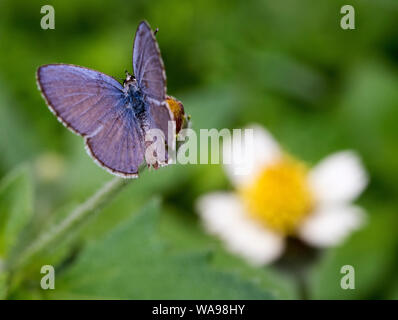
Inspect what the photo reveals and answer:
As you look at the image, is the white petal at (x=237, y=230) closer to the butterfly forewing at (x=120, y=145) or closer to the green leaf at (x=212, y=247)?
the green leaf at (x=212, y=247)

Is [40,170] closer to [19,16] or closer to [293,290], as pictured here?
[19,16]

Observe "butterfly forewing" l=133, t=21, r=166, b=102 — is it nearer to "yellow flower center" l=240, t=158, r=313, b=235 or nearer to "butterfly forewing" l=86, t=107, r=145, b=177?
"butterfly forewing" l=86, t=107, r=145, b=177

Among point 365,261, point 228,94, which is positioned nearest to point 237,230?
point 365,261

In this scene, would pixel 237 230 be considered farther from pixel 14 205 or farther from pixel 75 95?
pixel 75 95

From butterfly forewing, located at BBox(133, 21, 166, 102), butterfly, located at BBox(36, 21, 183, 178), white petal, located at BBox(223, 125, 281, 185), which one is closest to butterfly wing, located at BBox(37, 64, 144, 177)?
butterfly, located at BBox(36, 21, 183, 178)

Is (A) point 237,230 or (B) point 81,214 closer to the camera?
(B) point 81,214

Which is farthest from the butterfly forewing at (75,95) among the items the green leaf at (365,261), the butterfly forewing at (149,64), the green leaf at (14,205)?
the green leaf at (365,261)
